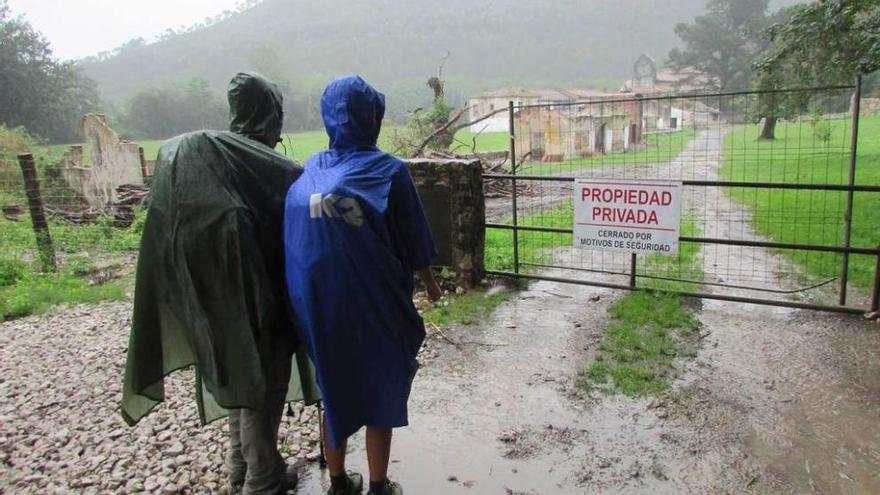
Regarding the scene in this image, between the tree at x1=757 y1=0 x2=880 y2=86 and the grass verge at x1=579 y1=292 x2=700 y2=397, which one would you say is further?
the tree at x1=757 y1=0 x2=880 y2=86

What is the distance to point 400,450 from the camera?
10.6 feet

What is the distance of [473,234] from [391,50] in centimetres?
11572

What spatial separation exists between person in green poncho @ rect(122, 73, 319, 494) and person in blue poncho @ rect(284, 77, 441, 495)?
0.15 metres

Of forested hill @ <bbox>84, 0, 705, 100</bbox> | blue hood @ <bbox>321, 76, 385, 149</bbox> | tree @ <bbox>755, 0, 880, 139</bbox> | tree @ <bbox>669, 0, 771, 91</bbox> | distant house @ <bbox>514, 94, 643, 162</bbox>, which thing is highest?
forested hill @ <bbox>84, 0, 705, 100</bbox>

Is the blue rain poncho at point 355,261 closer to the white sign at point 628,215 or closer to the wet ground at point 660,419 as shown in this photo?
the wet ground at point 660,419

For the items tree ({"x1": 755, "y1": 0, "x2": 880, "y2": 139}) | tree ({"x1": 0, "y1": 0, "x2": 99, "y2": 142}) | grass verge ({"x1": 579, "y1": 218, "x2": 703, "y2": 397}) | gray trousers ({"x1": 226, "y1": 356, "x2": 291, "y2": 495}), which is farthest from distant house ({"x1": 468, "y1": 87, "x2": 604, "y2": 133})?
tree ({"x1": 0, "y1": 0, "x2": 99, "y2": 142})

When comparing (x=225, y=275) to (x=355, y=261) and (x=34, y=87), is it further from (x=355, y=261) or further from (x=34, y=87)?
(x=34, y=87)

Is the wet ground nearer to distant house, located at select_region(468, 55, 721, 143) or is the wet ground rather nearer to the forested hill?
distant house, located at select_region(468, 55, 721, 143)

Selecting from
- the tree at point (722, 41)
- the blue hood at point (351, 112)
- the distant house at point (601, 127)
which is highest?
the tree at point (722, 41)

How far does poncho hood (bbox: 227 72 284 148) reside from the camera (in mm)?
2483

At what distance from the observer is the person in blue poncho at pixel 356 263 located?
7.17 feet

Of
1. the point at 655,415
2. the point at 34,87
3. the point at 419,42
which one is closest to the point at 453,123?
the point at 655,415

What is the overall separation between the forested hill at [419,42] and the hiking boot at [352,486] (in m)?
84.9

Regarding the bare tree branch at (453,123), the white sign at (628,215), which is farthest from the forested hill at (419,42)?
the white sign at (628,215)
